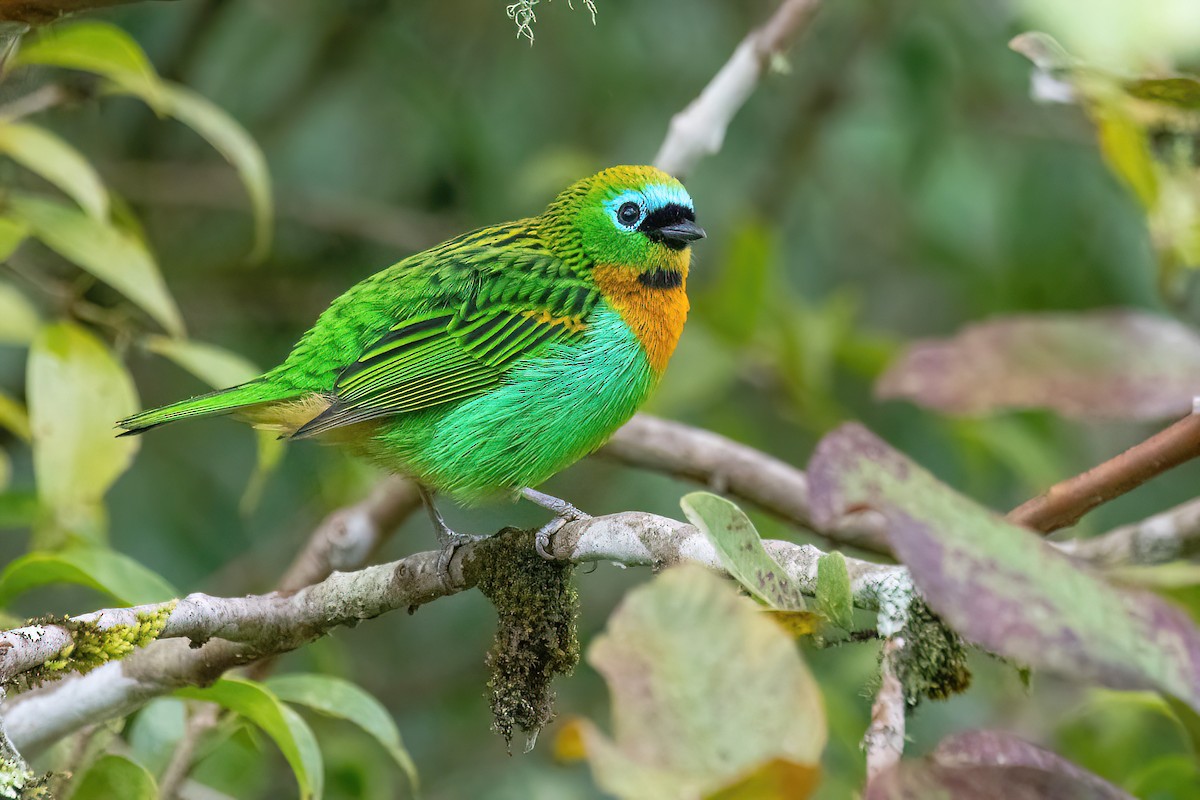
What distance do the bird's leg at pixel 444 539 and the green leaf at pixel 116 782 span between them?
0.57 m

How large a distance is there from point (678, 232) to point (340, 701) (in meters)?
1.57

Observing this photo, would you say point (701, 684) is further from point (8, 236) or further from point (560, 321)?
point (8, 236)

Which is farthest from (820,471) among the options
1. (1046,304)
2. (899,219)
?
(899,219)

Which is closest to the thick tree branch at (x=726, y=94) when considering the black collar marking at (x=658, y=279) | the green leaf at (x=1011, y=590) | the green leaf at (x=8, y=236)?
the black collar marking at (x=658, y=279)

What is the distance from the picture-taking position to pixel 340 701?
2.50m

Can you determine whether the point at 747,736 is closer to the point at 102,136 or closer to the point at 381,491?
the point at 381,491

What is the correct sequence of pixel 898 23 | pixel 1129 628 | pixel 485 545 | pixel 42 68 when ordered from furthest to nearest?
pixel 898 23, pixel 42 68, pixel 485 545, pixel 1129 628

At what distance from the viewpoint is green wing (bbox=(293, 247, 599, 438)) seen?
3.08m

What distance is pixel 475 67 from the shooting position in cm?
591

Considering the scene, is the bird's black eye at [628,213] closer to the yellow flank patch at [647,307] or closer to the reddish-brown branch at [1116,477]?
the yellow flank patch at [647,307]

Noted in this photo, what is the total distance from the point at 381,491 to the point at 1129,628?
2.94m

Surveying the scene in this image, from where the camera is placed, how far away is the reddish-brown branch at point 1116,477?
1.50 meters

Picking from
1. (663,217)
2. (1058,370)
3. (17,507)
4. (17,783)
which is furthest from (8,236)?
(1058,370)

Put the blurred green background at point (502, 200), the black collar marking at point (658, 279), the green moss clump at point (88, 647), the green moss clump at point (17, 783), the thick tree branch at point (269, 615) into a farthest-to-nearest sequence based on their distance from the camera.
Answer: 1. the blurred green background at point (502, 200)
2. the black collar marking at point (658, 279)
3. the thick tree branch at point (269, 615)
4. the green moss clump at point (88, 647)
5. the green moss clump at point (17, 783)
